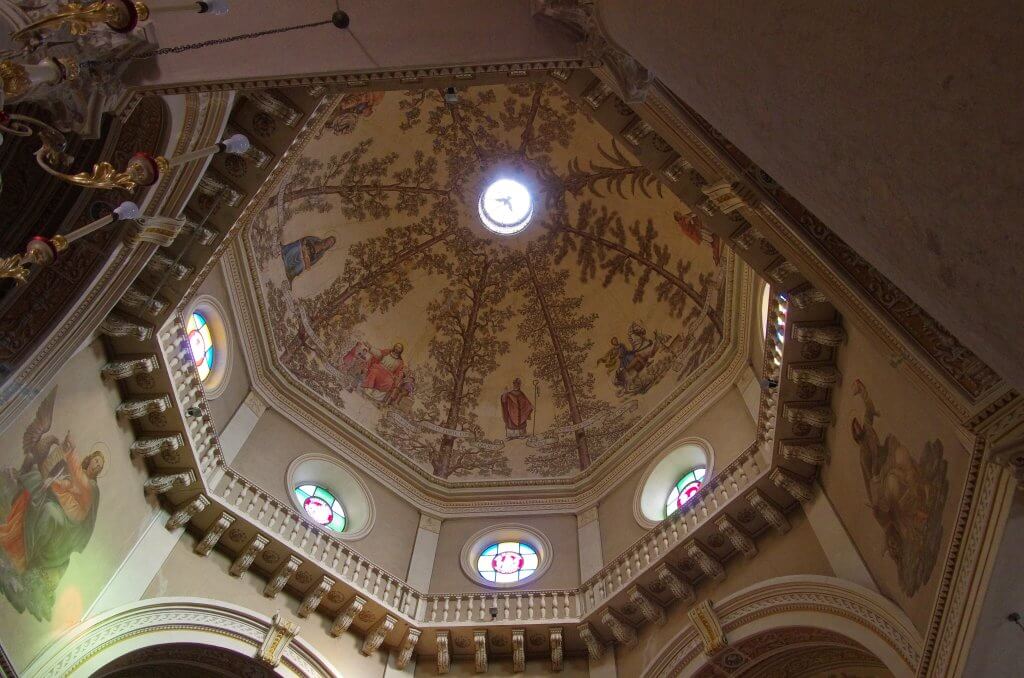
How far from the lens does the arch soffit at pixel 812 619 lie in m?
7.67

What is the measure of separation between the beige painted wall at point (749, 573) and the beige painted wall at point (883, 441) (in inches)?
25.2

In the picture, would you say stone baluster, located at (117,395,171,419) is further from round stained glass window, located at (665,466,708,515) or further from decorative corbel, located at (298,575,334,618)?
round stained glass window, located at (665,466,708,515)

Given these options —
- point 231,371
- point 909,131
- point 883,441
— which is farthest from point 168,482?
point 909,131

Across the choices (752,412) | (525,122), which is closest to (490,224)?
(525,122)

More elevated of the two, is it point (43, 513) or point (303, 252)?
point (303, 252)

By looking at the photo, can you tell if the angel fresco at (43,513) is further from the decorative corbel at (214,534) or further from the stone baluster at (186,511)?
the decorative corbel at (214,534)

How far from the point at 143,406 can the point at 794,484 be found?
326 inches

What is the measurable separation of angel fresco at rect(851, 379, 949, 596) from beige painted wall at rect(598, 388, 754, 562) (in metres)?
3.10

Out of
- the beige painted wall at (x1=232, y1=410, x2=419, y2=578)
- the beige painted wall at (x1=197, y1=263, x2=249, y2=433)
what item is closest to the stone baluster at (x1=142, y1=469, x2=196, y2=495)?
the beige painted wall at (x1=197, y1=263, x2=249, y2=433)

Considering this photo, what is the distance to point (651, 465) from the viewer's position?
1343 cm

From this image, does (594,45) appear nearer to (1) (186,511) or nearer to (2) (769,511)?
(2) (769,511)

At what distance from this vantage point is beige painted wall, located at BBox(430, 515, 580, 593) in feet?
41.2

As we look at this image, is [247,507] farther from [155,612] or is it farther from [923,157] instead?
[923,157]

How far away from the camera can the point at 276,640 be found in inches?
397
